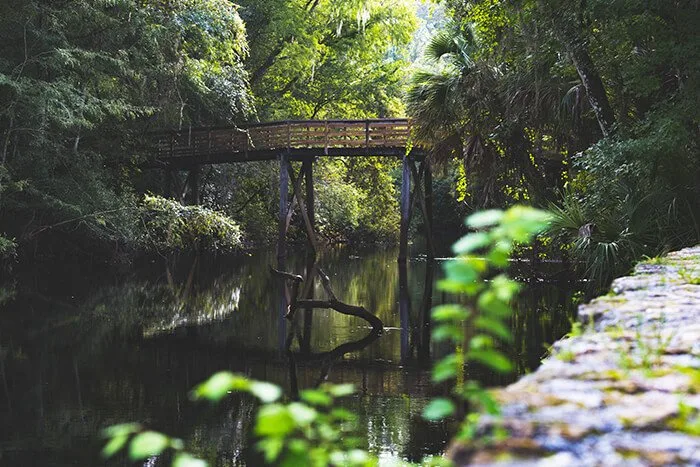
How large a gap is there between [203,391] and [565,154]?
13.7 meters

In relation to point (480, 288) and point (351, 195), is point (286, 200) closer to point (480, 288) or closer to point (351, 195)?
point (351, 195)

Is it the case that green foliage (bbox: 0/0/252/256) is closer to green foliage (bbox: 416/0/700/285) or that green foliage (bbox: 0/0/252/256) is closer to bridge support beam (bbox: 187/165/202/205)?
bridge support beam (bbox: 187/165/202/205)

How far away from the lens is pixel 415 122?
16.6m

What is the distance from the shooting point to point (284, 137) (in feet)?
83.3

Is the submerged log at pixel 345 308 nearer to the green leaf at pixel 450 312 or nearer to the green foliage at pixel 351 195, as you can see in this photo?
the green leaf at pixel 450 312

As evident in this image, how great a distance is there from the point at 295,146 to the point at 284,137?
412 millimetres

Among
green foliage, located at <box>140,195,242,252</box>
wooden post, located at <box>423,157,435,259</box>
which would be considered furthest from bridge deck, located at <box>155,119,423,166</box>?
green foliage, located at <box>140,195,242,252</box>

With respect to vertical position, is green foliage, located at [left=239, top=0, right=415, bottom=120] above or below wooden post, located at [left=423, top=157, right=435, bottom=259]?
above

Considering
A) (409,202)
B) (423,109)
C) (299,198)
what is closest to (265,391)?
(423,109)

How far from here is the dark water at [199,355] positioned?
7617mm

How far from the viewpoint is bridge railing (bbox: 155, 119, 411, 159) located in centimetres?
2450

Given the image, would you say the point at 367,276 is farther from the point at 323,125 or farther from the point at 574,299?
the point at 574,299

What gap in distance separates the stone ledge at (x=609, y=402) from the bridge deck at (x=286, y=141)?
2129 centimetres

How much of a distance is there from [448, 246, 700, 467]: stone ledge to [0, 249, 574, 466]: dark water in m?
4.33
